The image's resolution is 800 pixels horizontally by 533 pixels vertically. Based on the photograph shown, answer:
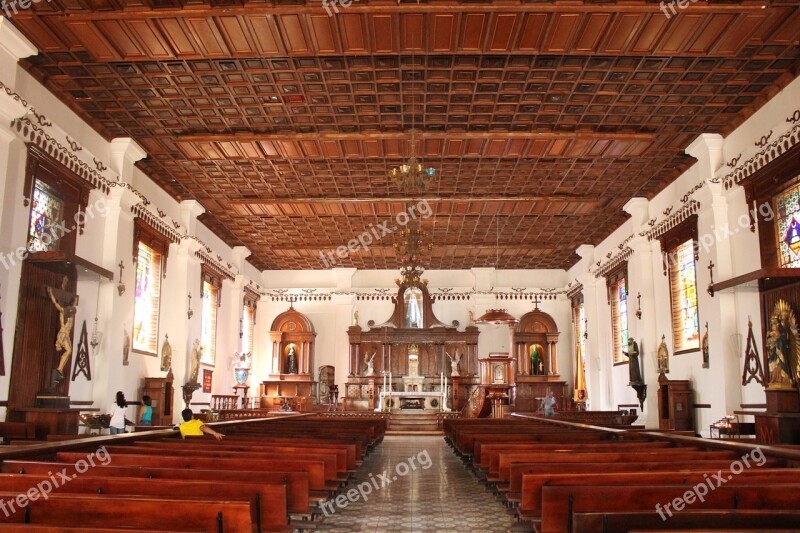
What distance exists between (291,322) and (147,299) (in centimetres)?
1022

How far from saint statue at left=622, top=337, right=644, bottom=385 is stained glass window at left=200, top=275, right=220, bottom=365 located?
11780 millimetres

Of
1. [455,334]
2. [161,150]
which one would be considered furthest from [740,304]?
[455,334]

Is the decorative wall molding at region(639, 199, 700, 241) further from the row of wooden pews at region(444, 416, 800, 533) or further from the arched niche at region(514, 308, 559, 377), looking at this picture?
the arched niche at region(514, 308, 559, 377)

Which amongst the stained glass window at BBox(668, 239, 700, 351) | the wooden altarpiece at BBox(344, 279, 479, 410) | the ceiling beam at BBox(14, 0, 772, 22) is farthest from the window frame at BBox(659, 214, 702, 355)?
the wooden altarpiece at BBox(344, 279, 479, 410)

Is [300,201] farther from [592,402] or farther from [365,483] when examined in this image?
[592,402]

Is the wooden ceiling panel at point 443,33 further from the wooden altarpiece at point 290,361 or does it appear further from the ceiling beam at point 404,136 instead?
the wooden altarpiece at point 290,361

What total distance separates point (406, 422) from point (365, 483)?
12.3 m

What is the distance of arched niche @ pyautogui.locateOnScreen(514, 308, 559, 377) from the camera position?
2569cm

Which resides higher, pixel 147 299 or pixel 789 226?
pixel 789 226


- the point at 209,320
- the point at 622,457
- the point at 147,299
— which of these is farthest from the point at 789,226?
the point at 209,320

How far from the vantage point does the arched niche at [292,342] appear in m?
25.9

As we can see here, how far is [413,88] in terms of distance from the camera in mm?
11539

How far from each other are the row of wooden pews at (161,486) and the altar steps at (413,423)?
46.7ft

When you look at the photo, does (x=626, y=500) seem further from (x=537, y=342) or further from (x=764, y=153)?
(x=537, y=342)
